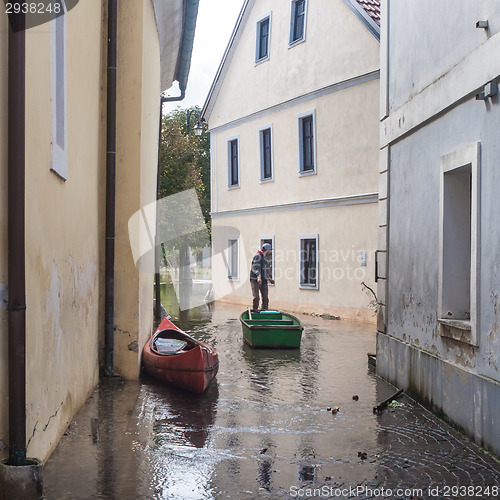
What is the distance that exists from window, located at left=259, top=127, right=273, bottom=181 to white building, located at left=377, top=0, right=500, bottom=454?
13.5m

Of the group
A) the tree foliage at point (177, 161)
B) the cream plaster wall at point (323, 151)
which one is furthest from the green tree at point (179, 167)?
the cream plaster wall at point (323, 151)

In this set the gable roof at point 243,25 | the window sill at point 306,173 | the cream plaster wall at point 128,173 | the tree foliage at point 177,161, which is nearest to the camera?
the cream plaster wall at point 128,173

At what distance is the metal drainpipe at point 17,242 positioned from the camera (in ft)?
16.5

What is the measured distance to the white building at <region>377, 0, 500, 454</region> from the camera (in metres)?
7.34

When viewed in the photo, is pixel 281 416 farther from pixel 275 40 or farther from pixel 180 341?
pixel 275 40

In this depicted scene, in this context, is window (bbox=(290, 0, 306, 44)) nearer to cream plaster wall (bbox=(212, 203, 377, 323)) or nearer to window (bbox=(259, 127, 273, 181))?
window (bbox=(259, 127, 273, 181))

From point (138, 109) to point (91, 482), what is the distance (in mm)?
6300

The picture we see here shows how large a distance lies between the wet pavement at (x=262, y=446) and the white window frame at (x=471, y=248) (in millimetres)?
1061

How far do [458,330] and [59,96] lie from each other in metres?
4.80

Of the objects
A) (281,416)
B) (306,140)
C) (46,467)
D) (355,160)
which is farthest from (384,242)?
(306,140)

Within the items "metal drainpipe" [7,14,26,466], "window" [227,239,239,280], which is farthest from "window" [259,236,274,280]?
"metal drainpipe" [7,14,26,466]

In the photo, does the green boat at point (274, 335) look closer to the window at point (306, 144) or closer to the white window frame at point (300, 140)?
the white window frame at point (300, 140)

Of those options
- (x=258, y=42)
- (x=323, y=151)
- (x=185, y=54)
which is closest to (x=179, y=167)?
(x=258, y=42)

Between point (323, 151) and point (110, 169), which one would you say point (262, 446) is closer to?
point (110, 169)
